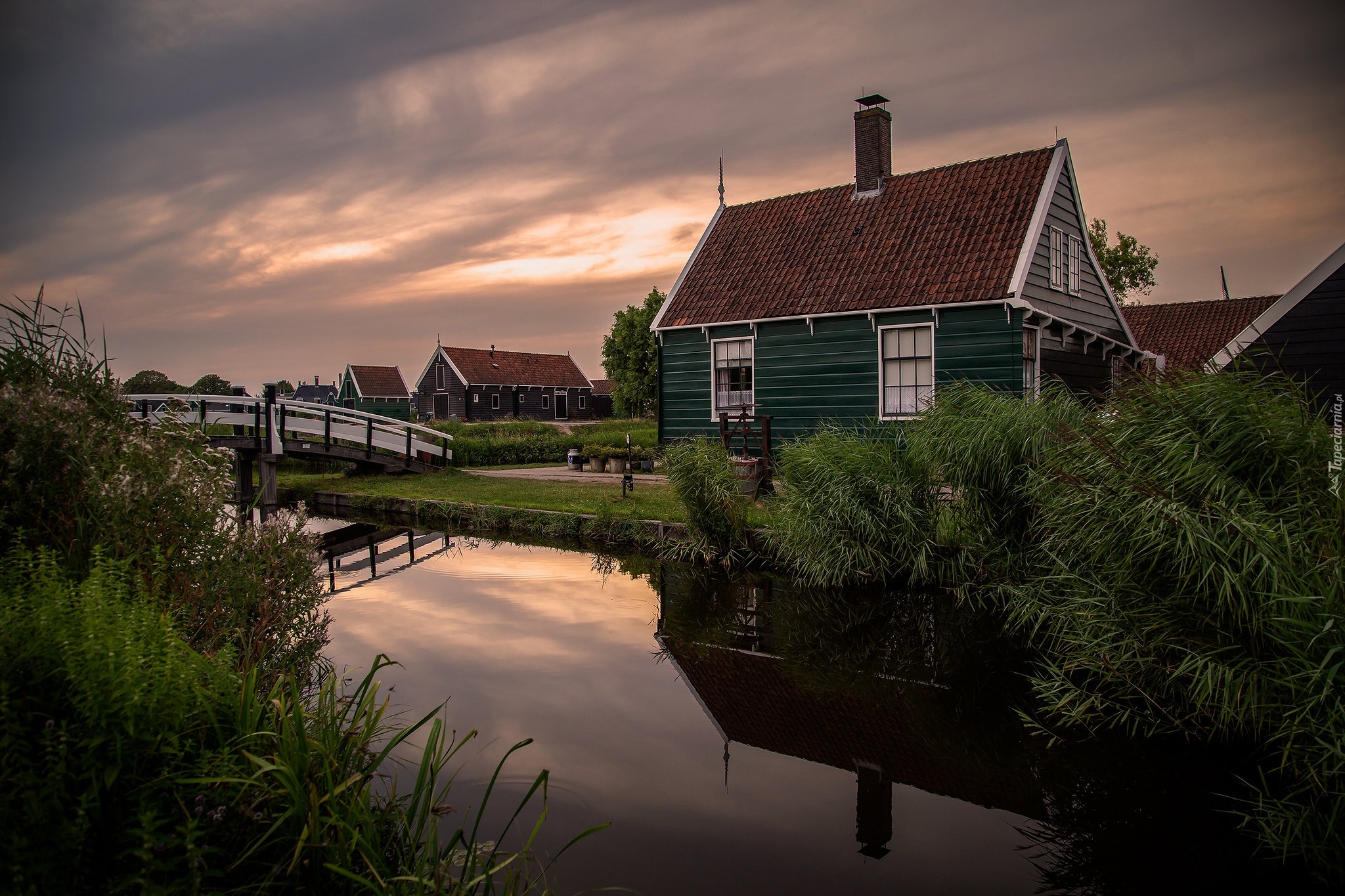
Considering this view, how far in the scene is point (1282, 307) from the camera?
1048 cm

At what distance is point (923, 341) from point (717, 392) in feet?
13.4

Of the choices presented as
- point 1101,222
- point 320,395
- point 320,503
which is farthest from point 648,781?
point 320,395

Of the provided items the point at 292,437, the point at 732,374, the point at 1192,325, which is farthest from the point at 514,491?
the point at 1192,325

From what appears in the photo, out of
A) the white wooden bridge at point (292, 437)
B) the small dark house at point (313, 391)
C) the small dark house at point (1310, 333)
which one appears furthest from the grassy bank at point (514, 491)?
the small dark house at point (313, 391)

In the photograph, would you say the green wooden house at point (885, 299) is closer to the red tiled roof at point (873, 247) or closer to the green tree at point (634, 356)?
the red tiled roof at point (873, 247)

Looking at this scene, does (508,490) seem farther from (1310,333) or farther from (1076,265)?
(1310,333)

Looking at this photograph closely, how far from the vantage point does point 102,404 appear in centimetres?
485

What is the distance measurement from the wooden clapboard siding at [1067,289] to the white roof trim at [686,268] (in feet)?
21.7

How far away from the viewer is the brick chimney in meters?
15.3

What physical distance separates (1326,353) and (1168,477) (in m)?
7.53

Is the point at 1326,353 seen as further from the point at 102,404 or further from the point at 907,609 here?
the point at 102,404

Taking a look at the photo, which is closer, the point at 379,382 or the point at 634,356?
the point at 634,356

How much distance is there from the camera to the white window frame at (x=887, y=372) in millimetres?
13164

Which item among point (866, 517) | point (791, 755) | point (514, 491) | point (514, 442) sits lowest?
point (791, 755)
